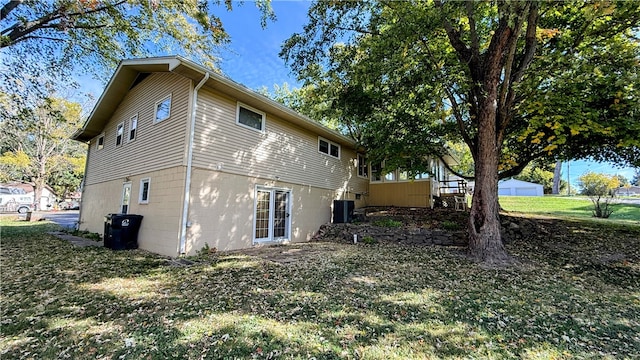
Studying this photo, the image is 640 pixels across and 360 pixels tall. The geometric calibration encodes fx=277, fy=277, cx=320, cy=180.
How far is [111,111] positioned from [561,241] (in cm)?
1613

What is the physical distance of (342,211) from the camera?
1108 cm

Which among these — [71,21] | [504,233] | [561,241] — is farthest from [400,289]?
[71,21]

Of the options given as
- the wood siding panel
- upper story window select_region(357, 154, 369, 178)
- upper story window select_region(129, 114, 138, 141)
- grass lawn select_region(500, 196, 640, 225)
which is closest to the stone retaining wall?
the wood siding panel

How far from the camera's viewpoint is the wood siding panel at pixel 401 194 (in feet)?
42.4

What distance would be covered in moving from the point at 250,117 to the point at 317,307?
6219mm

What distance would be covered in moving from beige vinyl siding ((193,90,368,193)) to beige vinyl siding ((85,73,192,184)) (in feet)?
1.66

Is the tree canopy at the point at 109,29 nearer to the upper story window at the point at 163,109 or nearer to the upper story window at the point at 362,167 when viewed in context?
the upper story window at the point at 163,109

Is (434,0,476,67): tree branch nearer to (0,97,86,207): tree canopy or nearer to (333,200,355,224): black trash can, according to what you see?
(333,200,355,224): black trash can

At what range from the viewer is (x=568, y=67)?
6.25 meters

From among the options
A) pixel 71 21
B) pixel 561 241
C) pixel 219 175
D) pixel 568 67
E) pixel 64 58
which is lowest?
pixel 561 241

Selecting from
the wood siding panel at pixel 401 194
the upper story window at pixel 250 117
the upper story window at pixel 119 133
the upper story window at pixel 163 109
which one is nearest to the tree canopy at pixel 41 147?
the upper story window at pixel 119 133

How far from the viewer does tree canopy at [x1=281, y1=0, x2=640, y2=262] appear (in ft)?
20.2

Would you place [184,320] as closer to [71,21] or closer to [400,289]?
[400,289]

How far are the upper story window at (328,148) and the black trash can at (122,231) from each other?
662cm
